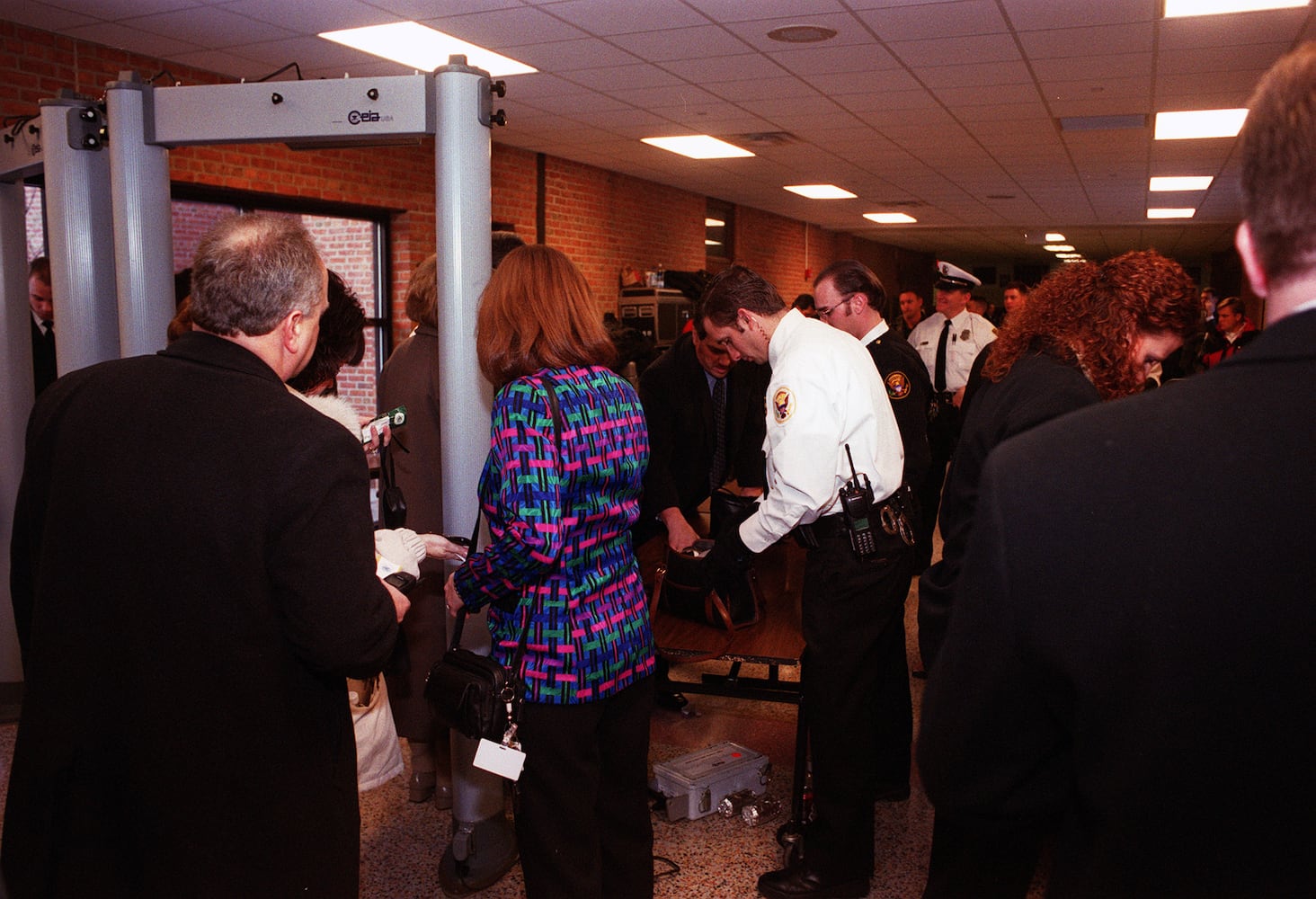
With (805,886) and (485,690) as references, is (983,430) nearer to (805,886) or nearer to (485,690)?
(485,690)

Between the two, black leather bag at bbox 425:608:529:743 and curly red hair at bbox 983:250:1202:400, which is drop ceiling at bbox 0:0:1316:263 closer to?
curly red hair at bbox 983:250:1202:400

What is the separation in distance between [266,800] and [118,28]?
4.62 m

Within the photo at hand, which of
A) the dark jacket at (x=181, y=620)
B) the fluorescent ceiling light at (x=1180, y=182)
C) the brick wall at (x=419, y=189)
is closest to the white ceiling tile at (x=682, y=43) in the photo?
the brick wall at (x=419, y=189)

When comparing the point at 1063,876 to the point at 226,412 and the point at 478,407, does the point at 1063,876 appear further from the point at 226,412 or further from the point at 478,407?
the point at 478,407

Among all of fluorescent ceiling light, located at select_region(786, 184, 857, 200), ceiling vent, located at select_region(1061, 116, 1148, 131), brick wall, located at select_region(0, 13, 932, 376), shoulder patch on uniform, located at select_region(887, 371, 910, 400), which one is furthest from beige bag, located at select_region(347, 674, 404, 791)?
fluorescent ceiling light, located at select_region(786, 184, 857, 200)

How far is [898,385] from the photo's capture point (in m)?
3.38

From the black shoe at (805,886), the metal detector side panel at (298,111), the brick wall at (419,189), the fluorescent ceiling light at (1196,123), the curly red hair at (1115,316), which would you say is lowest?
the black shoe at (805,886)

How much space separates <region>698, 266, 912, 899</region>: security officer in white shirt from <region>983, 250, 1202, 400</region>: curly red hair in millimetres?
514

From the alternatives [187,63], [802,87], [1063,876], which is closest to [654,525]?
[1063,876]

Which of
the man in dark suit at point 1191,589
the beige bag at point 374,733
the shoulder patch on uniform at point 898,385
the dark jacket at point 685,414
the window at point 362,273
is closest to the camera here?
the man in dark suit at point 1191,589

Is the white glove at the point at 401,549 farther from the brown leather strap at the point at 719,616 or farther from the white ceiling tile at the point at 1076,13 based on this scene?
the white ceiling tile at the point at 1076,13

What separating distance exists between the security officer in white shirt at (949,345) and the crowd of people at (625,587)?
113 inches

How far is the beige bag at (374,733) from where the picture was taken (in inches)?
122

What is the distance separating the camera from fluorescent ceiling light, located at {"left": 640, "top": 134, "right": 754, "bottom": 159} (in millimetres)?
7527
